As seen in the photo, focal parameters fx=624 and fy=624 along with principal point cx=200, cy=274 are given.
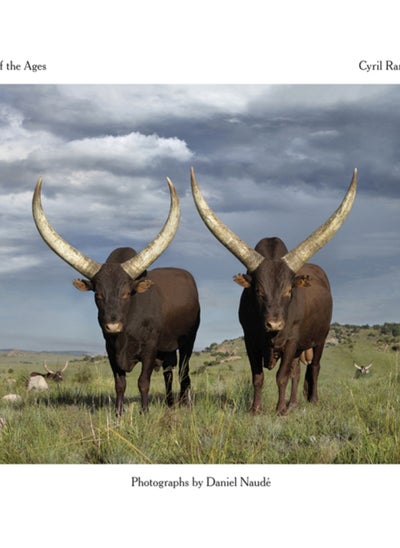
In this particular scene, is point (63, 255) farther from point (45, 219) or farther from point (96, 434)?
point (96, 434)

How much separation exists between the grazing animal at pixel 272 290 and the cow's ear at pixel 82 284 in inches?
74.1

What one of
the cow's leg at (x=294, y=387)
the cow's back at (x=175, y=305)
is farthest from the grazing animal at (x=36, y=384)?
the cow's leg at (x=294, y=387)

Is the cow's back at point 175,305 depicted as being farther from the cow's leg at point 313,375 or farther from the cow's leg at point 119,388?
the cow's leg at point 313,375

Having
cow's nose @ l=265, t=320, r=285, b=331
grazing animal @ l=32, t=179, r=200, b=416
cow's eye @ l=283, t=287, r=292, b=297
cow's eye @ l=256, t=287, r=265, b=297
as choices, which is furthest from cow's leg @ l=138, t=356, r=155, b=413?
cow's eye @ l=283, t=287, r=292, b=297

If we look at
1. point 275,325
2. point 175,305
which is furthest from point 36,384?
point 275,325

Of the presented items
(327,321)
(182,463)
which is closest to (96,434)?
(182,463)

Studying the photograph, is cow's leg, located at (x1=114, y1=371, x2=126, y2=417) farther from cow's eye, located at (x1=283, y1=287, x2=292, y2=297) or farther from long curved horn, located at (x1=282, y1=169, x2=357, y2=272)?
long curved horn, located at (x1=282, y1=169, x2=357, y2=272)

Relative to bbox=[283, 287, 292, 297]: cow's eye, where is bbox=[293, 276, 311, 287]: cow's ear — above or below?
above

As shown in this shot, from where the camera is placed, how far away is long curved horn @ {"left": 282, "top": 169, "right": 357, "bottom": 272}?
8727 mm

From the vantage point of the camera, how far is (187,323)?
→ 11.2 metres

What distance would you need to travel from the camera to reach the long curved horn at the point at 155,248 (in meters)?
9.02

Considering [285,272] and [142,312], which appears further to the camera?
[142,312]

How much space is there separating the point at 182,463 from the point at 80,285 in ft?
11.5

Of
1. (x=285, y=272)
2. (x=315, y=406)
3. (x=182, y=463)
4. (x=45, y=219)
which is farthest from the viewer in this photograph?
(x=315, y=406)
